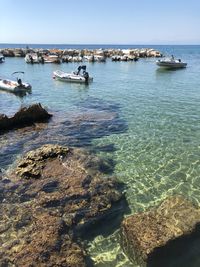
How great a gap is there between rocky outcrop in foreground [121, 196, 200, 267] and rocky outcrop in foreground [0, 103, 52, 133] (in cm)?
1465

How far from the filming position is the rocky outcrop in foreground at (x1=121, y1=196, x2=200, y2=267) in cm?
937

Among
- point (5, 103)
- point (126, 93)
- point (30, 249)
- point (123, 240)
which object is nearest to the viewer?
point (30, 249)

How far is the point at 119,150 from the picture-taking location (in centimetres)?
1834

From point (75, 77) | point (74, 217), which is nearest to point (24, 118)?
point (74, 217)

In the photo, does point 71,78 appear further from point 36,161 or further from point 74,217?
point 74,217

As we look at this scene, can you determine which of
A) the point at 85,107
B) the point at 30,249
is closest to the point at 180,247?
the point at 30,249

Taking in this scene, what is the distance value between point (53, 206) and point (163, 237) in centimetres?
458

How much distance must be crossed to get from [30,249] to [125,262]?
3.00m

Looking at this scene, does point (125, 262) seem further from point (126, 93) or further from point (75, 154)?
point (126, 93)

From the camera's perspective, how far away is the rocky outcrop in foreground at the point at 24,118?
2250 cm

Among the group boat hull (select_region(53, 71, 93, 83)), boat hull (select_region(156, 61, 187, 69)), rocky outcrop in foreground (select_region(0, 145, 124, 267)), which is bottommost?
boat hull (select_region(156, 61, 187, 69))

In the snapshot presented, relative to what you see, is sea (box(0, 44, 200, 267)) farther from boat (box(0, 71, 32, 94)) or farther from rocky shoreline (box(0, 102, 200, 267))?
boat (box(0, 71, 32, 94))

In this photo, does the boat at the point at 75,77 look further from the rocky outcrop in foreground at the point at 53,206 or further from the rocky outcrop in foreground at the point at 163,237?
the rocky outcrop in foreground at the point at 163,237

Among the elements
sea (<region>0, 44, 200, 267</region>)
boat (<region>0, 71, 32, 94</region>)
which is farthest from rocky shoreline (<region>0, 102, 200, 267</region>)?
boat (<region>0, 71, 32, 94</region>)
